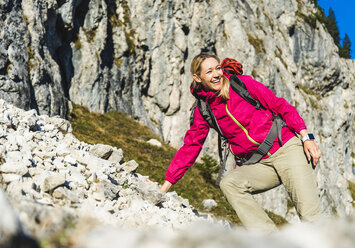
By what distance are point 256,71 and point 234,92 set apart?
40.2 metres

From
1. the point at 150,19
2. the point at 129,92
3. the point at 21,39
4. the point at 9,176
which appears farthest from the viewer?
the point at 150,19

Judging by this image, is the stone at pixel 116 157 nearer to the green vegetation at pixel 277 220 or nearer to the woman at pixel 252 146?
the woman at pixel 252 146

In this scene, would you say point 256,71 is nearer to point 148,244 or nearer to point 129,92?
point 129,92

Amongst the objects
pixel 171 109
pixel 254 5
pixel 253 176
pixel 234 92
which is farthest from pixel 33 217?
pixel 254 5

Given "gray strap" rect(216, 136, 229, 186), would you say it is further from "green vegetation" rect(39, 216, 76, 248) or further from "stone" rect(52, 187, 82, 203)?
"green vegetation" rect(39, 216, 76, 248)

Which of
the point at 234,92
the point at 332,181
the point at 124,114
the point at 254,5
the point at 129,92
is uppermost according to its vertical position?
the point at 254,5

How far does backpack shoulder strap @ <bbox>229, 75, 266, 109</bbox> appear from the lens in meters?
5.40

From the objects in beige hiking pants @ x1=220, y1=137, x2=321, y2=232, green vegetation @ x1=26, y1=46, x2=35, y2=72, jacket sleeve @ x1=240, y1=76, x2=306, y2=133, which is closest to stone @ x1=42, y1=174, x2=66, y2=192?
beige hiking pants @ x1=220, y1=137, x2=321, y2=232

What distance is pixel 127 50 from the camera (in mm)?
36500

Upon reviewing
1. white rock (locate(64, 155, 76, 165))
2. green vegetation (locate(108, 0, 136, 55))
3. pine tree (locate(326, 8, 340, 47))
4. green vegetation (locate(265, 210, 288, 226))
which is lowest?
green vegetation (locate(265, 210, 288, 226))

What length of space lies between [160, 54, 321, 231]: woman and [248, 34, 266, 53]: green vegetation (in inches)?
1679

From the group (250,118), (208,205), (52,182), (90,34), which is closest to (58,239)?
(52,182)

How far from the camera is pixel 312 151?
4871 mm

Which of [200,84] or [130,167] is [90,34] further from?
[200,84]
